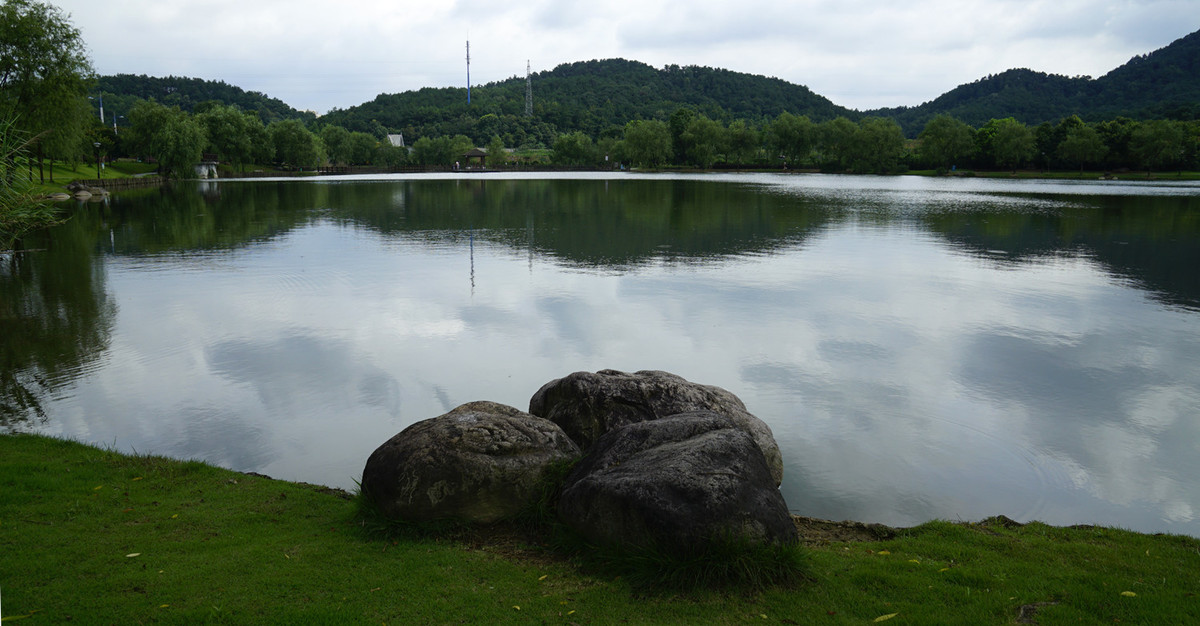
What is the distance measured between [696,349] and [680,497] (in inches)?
317

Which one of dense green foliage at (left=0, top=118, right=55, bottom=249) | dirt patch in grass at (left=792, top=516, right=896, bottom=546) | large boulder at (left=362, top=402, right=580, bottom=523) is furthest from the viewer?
dense green foliage at (left=0, top=118, right=55, bottom=249)

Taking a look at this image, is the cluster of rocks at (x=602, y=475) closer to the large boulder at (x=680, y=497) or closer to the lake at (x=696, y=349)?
the large boulder at (x=680, y=497)

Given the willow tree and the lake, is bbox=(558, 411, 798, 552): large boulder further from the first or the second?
the willow tree

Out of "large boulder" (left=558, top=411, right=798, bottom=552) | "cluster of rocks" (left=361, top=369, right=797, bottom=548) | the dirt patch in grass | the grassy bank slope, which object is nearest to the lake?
the dirt patch in grass

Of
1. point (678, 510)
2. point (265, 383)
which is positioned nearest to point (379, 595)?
point (678, 510)

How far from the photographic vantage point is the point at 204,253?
26.0 meters

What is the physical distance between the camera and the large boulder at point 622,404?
301 inches

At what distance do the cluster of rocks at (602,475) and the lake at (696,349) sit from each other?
230 centimetres

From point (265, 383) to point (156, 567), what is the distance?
668cm

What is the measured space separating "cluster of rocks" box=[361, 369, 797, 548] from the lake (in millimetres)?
2297

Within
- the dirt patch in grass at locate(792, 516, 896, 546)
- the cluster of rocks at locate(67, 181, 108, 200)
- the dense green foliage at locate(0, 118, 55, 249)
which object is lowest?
the dirt patch in grass at locate(792, 516, 896, 546)

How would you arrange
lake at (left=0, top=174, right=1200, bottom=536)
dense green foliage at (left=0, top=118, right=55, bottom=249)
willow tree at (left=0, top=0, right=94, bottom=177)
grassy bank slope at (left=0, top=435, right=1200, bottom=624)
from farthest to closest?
willow tree at (left=0, top=0, right=94, bottom=177)
dense green foliage at (left=0, top=118, right=55, bottom=249)
lake at (left=0, top=174, right=1200, bottom=536)
grassy bank slope at (left=0, top=435, right=1200, bottom=624)

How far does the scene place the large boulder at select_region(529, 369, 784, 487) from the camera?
7648 millimetres

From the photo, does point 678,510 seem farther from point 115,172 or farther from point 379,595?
point 115,172
